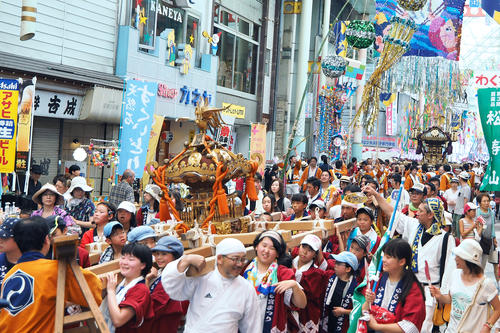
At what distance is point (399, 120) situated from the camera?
45406mm

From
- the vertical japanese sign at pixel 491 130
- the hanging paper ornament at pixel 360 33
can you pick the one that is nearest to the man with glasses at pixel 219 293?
the vertical japanese sign at pixel 491 130

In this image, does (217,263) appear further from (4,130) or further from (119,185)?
(4,130)

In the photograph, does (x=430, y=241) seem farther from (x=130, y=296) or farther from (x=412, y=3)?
(x=412, y=3)

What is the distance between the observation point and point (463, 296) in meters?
5.25

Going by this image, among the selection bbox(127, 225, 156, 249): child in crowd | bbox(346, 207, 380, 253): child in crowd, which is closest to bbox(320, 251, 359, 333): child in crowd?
bbox(346, 207, 380, 253): child in crowd

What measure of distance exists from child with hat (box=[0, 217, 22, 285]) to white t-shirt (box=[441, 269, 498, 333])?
3.54 m

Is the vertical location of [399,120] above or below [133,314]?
above

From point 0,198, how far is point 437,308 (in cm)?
651

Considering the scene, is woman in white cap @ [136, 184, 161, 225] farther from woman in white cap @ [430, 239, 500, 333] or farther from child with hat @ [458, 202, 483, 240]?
child with hat @ [458, 202, 483, 240]

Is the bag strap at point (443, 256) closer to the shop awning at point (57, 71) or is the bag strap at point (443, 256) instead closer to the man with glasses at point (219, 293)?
the man with glasses at point (219, 293)

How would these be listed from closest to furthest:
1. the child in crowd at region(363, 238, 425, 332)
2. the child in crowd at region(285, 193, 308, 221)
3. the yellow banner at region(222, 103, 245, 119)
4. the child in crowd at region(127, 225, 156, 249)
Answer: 1. the child in crowd at region(363, 238, 425, 332)
2. the child in crowd at region(127, 225, 156, 249)
3. the child in crowd at region(285, 193, 308, 221)
4. the yellow banner at region(222, 103, 245, 119)

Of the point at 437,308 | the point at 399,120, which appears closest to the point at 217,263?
the point at 437,308

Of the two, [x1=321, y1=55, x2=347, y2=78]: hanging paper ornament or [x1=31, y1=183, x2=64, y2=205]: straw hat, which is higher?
[x1=321, y1=55, x2=347, y2=78]: hanging paper ornament

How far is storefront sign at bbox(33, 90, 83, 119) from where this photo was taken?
48.2 ft
